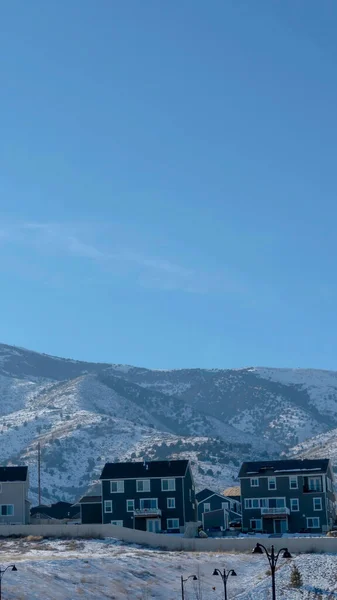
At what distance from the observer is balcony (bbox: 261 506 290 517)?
121812 mm

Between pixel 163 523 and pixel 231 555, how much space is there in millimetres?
26921

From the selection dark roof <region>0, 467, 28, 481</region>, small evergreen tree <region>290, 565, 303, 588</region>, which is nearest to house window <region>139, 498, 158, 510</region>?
dark roof <region>0, 467, 28, 481</region>

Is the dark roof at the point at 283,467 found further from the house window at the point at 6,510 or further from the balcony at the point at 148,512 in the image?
the house window at the point at 6,510

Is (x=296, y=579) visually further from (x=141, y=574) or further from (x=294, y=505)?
(x=294, y=505)

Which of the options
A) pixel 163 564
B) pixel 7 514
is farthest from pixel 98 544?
pixel 7 514

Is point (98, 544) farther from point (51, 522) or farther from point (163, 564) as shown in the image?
point (51, 522)

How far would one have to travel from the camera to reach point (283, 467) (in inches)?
4980

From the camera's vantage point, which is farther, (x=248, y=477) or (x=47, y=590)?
(x=248, y=477)

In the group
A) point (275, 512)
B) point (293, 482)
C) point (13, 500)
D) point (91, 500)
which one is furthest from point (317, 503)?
point (13, 500)

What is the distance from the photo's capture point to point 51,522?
123 meters

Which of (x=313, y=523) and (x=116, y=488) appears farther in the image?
(x=116, y=488)

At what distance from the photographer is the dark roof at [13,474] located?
415ft

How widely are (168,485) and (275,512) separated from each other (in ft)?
40.1

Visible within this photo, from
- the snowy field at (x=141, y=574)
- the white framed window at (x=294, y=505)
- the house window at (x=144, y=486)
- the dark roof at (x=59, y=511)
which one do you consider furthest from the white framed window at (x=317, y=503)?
the dark roof at (x=59, y=511)
